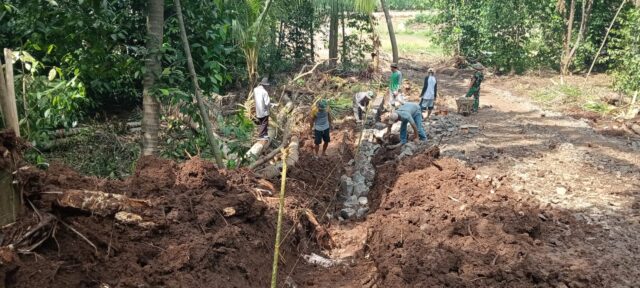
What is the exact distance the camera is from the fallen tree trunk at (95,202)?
12.4 feet

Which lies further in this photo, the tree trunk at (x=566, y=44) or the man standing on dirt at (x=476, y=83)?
the tree trunk at (x=566, y=44)

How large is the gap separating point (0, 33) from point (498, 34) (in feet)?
67.0

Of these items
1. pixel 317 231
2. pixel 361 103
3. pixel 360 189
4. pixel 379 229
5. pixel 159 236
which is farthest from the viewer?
pixel 361 103

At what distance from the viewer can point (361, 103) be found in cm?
1266

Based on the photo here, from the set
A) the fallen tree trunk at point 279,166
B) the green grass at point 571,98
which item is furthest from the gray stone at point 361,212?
the green grass at point 571,98

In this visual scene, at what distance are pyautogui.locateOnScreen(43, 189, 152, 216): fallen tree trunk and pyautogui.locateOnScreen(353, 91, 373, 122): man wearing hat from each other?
27.9 ft

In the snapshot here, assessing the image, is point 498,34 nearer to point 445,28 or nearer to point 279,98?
point 445,28

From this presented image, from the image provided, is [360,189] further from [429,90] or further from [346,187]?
[429,90]

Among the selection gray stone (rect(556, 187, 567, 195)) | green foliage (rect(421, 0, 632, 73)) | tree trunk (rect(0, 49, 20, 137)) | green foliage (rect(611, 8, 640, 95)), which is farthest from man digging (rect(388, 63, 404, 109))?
green foliage (rect(421, 0, 632, 73))

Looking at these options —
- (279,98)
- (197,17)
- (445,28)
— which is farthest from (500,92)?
(197,17)

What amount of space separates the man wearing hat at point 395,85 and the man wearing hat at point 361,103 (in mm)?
910

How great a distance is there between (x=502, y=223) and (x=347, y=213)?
101 inches

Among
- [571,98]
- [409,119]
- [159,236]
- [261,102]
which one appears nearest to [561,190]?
[409,119]

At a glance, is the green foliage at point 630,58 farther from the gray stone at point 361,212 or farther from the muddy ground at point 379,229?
the gray stone at point 361,212
